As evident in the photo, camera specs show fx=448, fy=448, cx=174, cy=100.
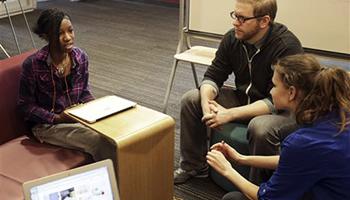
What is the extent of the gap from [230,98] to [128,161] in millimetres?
804

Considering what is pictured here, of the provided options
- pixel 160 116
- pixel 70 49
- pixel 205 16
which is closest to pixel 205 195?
pixel 160 116

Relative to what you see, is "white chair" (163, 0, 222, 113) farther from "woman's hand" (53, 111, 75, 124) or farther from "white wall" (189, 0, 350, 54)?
"woman's hand" (53, 111, 75, 124)

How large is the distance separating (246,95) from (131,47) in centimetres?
251

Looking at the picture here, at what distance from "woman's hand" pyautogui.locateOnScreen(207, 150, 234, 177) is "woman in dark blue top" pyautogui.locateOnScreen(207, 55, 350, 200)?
19cm

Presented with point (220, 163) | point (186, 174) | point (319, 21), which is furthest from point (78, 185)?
point (319, 21)

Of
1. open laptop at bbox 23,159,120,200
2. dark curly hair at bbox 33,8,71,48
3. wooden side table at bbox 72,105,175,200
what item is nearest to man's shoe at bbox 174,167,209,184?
wooden side table at bbox 72,105,175,200

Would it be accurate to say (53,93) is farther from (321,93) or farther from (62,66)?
(321,93)

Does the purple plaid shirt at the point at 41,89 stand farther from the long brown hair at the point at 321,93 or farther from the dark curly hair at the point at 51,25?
the long brown hair at the point at 321,93

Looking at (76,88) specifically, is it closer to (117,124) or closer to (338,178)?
(117,124)

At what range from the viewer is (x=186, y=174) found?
7.91 feet

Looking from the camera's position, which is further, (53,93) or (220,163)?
(53,93)

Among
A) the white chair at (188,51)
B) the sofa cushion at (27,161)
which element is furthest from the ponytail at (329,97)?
the white chair at (188,51)

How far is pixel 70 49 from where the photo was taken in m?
2.08

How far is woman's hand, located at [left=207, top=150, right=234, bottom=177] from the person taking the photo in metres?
1.63
